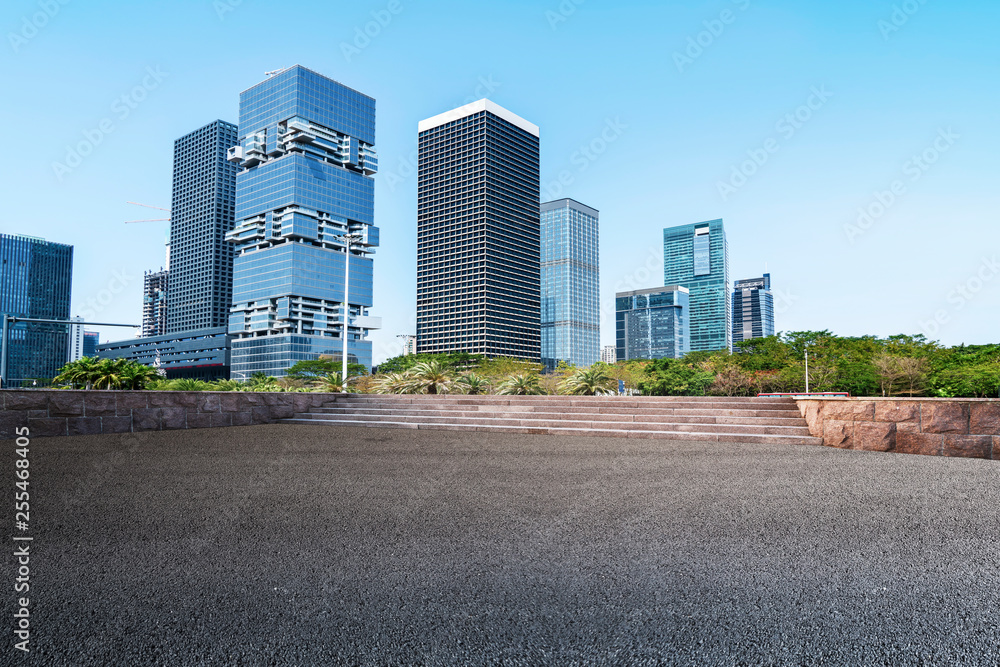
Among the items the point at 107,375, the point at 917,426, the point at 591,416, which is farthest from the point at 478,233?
the point at 917,426

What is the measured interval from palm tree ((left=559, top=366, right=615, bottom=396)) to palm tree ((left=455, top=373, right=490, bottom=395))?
10.9 ft

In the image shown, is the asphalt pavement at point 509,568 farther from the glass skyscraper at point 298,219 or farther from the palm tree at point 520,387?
the glass skyscraper at point 298,219

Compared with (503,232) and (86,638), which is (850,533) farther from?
(503,232)

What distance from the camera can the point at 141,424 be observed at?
12.2 metres

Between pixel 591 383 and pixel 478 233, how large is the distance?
15541cm

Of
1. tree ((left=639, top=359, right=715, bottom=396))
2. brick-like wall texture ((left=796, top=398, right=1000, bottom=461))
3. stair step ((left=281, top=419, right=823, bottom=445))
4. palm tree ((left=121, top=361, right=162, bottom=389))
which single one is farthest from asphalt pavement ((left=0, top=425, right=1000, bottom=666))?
tree ((left=639, top=359, right=715, bottom=396))

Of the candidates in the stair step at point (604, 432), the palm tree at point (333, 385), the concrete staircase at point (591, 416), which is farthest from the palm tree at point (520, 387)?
the palm tree at point (333, 385)

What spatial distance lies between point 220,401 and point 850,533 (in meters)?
13.5

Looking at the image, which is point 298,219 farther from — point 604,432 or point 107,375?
point 604,432

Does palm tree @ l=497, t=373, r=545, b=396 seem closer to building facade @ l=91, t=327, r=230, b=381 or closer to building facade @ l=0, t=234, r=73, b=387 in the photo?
building facade @ l=0, t=234, r=73, b=387

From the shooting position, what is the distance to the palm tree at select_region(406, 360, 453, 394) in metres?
20.0

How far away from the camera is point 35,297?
110812mm

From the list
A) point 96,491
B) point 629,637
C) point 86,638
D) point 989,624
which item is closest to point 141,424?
point 96,491

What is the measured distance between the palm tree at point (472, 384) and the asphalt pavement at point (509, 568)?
13245mm
